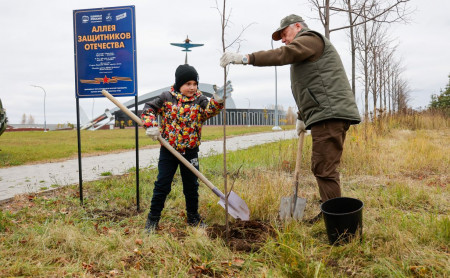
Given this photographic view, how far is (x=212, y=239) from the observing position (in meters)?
2.82

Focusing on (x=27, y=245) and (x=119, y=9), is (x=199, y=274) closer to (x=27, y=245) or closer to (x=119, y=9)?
(x=27, y=245)

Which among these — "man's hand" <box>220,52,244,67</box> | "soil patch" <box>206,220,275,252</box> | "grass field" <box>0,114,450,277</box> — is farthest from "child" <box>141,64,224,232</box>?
"man's hand" <box>220,52,244,67</box>

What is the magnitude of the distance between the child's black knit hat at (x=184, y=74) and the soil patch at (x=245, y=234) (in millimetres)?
1413

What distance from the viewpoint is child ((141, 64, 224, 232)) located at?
10.6 ft

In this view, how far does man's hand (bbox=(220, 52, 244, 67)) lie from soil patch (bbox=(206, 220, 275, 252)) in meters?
1.39

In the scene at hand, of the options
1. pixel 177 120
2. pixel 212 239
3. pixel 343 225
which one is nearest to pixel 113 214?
pixel 177 120

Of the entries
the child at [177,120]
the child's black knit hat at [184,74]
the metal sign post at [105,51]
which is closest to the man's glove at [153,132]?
the child at [177,120]

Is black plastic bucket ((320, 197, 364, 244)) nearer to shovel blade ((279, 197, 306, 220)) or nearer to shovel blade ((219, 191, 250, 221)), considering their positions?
shovel blade ((279, 197, 306, 220))

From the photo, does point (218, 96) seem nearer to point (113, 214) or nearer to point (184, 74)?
point (184, 74)

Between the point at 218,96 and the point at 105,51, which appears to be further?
the point at 105,51

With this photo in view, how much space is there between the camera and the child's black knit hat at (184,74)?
323 cm

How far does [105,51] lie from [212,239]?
2716 mm

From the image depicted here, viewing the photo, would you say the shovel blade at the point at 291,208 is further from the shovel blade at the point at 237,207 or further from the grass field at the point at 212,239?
the shovel blade at the point at 237,207

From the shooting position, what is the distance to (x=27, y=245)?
275 cm
